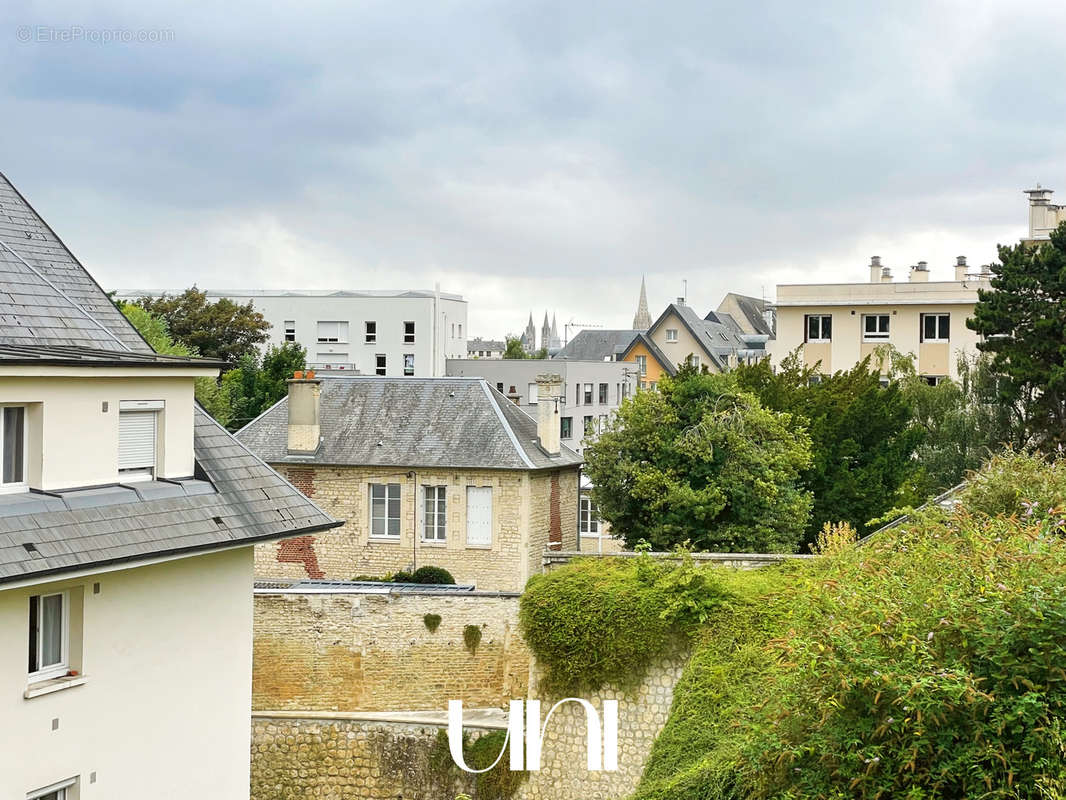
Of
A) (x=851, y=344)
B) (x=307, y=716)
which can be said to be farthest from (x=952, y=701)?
(x=851, y=344)

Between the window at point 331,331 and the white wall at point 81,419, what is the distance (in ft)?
189

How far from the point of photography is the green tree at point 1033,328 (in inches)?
1375

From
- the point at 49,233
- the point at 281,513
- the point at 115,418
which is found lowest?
the point at 281,513

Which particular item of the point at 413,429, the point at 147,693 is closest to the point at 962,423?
the point at 413,429

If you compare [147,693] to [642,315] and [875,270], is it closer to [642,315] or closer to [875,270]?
[875,270]

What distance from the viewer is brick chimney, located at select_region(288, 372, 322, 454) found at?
107 ft

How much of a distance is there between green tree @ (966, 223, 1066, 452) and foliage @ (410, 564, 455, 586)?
17.2 metres

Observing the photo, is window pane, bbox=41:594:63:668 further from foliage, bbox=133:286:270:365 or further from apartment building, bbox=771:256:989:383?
foliage, bbox=133:286:270:365

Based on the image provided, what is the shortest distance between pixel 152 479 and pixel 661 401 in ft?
57.6

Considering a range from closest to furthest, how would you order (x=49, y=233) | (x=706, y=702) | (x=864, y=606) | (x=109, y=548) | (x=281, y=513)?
(x=864, y=606) < (x=109, y=548) < (x=281, y=513) < (x=49, y=233) < (x=706, y=702)

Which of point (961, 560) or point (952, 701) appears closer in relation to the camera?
point (952, 701)

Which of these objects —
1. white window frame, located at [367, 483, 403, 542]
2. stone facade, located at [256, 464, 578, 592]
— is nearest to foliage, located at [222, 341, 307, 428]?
stone facade, located at [256, 464, 578, 592]

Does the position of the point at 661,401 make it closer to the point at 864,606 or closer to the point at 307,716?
the point at 307,716

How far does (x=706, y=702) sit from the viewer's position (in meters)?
18.2
